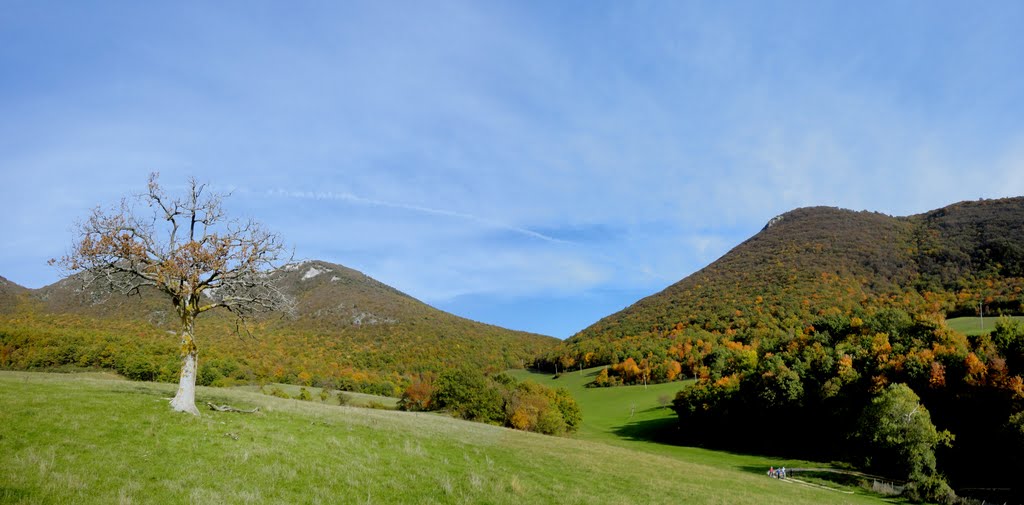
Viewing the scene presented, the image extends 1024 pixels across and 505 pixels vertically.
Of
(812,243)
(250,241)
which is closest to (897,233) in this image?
(812,243)

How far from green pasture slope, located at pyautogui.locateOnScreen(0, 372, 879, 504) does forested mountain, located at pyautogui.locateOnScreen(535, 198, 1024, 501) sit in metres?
35.1

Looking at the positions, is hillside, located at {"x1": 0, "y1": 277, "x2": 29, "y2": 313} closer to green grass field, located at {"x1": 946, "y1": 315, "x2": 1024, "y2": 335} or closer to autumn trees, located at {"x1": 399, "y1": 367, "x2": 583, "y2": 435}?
autumn trees, located at {"x1": 399, "y1": 367, "x2": 583, "y2": 435}

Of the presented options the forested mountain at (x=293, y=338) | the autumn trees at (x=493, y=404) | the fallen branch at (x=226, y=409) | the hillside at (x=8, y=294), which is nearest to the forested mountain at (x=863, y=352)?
the autumn trees at (x=493, y=404)

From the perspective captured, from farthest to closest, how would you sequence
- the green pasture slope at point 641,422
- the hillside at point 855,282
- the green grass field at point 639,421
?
the hillside at point 855,282, the green grass field at point 639,421, the green pasture slope at point 641,422

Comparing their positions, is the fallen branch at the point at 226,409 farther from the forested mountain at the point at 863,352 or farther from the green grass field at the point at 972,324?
the green grass field at the point at 972,324

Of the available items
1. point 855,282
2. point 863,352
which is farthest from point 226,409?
point 855,282

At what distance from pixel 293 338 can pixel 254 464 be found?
13725 centimetres

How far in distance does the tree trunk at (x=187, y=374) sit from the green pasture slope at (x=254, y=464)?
23.9 inches

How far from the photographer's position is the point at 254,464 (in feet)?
45.2

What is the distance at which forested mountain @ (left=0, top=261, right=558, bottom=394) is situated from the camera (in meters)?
72.2

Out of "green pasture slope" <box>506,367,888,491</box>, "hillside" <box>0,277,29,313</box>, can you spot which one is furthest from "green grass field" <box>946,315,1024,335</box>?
"hillside" <box>0,277,29,313</box>

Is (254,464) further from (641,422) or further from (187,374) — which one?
(641,422)

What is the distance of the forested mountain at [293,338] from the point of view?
237ft

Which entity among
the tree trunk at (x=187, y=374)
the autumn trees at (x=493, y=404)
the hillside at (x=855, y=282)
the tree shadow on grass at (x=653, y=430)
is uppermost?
the hillside at (x=855, y=282)
